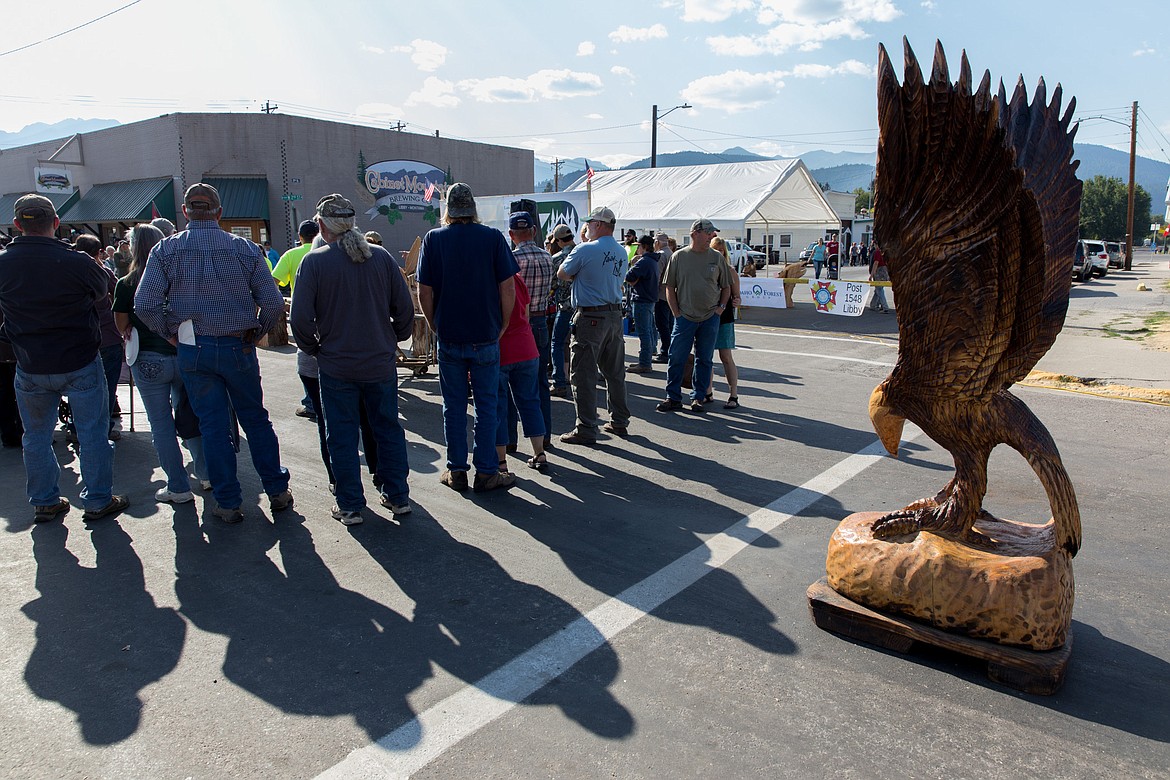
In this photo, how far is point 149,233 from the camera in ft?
16.0

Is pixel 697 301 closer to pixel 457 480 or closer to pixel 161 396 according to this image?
pixel 457 480

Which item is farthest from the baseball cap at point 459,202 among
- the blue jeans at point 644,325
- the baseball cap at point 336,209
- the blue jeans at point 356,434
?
the blue jeans at point 644,325

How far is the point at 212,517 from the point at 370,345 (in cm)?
159

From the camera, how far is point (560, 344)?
843 cm

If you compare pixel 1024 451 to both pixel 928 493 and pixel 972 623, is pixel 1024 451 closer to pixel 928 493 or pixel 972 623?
pixel 972 623

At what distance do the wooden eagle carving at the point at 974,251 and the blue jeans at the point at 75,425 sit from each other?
4.65m

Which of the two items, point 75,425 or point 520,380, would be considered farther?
point 520,380

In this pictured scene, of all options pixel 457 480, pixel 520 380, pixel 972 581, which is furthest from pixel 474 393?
pixel 972 581

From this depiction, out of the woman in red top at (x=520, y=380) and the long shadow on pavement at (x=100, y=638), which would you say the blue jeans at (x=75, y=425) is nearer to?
the long shadow on pavement at (x=100, y=638)

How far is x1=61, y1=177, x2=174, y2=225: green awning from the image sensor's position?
24.4 meters

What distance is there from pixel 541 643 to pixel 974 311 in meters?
2.30

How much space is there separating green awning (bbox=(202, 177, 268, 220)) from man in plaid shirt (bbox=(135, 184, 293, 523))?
72.8 ft

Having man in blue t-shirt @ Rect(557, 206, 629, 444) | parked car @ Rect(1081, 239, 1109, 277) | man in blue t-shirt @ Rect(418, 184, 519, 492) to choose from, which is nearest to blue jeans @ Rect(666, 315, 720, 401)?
man in blue t-shirt @ Rect(557, 206, 629, 444)

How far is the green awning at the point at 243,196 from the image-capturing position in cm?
2429
